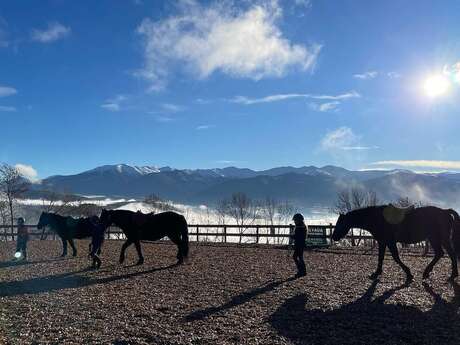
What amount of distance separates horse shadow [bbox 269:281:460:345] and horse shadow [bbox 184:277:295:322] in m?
1.00

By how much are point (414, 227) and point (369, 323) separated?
4.44 metres

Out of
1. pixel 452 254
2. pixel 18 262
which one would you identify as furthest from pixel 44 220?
pixel 452 254

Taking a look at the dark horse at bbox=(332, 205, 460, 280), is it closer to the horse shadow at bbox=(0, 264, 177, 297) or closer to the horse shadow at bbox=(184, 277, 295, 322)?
the horse shadow at bbox=(184, 277, 295, 322)

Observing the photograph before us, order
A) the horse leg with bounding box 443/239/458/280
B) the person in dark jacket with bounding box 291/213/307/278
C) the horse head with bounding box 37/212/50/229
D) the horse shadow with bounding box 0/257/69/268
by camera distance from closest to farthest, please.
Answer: the horse leg with bounding box 443/239/458/280, the person in dark jacket with bounding box 291/213/307/278, the horse shadow with bounding box 0/257/69/268, the horse head with bounding box 37/212/50/229

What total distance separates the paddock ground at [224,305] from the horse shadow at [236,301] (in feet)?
0.08

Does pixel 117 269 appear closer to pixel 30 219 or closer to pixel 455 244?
pixel 455 244

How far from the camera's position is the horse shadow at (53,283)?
10511 mm

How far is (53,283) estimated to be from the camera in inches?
453

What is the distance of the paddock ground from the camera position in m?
6.74

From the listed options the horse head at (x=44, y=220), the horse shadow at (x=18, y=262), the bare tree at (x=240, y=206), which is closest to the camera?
the horse shadow at (x=18, y=262)

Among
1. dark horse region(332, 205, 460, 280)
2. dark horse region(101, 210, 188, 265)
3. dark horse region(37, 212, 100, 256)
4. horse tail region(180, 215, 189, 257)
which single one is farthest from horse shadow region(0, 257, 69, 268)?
dark horse region(332, 205, 460, 280)

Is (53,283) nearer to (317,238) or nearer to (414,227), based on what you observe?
(414,227)

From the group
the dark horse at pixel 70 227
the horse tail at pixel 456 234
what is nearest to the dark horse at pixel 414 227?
the horse tail at pixel 456 234

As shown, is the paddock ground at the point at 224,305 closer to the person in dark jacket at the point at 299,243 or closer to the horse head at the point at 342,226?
the person in dark jacket at the point at 299,243
